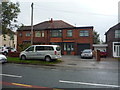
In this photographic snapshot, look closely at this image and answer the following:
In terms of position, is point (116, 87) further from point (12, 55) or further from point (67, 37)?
point (67, 37)

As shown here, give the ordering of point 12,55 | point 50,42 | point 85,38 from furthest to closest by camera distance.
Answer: point 50,42
point 85,38
point 12,55

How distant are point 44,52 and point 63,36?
656 inches

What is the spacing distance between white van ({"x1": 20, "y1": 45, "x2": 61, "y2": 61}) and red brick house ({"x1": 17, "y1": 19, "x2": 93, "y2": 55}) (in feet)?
49.7

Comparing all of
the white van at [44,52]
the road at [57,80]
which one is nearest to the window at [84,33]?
the white van at [44,52]

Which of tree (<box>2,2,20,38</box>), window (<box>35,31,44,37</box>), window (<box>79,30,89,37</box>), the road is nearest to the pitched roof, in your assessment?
window (<box>35,31,44,37</box>)

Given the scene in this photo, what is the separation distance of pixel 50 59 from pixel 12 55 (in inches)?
314

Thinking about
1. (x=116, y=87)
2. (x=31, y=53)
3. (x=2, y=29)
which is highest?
(x=2, y=29)

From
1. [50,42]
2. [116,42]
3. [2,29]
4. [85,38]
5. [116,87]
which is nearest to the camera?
[116,87]

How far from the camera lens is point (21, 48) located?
20422mm

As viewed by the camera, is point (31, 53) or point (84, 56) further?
point (84, 56)

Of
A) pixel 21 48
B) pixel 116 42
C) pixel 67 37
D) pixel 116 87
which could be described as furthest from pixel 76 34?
pixel 116 87

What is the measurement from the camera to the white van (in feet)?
48.3

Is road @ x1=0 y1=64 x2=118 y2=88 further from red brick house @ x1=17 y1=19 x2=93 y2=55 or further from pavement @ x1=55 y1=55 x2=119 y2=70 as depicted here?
red brick house @ x1=17 y1=19 x2=93 y2=55

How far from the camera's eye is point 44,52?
15.1 metres
